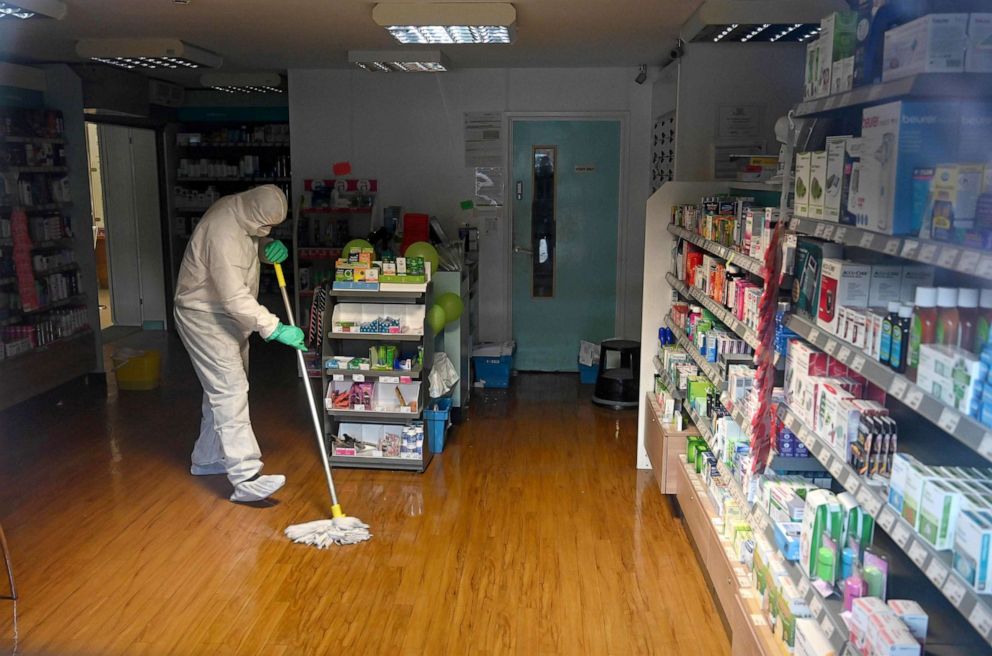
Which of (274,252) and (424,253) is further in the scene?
(424,253)

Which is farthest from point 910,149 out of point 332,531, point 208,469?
point 208,469

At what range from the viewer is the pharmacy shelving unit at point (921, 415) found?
193 centimetres

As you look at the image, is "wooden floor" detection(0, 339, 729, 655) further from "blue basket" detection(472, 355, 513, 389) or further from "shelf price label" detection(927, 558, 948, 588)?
"shelf price label" detection(927, 558, 948, 588)

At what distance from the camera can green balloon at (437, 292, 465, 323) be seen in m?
6.43

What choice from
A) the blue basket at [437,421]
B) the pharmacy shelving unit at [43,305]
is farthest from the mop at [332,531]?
the pharmacy shelving unit at [43,305]

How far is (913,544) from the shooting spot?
2164 millimetres

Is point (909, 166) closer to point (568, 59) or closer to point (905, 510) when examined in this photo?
point (905, 510)

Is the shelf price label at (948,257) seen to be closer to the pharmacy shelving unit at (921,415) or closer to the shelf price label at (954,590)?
the pharmacy shelving unit at (921,415)

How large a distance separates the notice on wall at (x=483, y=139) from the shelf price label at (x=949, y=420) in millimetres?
6774

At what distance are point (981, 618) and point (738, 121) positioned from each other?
5023mm

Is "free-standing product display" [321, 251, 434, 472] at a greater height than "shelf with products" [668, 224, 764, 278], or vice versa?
"shelf with products" [668, 224, 764, 278]

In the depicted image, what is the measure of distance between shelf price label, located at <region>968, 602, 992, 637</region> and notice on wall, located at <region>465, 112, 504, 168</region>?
23.1 feet

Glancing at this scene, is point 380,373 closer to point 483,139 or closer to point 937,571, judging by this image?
point 483,139

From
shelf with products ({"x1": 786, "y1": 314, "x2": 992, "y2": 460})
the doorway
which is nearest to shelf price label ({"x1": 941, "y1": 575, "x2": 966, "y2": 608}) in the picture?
shelf with products ({"x1": 786, "y1": 314, "x2": 992, "y2": 460})
